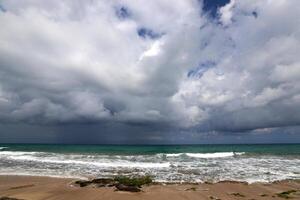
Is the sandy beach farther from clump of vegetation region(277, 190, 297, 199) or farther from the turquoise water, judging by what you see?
the turquoise water

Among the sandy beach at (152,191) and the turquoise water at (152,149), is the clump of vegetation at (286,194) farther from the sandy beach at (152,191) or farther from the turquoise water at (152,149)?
the turquoise water at (152,149)

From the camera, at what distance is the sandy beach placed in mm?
11984

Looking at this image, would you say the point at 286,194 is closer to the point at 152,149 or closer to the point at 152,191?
the point at 152,191

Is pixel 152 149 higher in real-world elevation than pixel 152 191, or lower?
higher

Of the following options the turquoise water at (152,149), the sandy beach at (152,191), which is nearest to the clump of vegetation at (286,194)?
the sandy beach at (152,191)

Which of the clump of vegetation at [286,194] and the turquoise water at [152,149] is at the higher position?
the turquoise water at [152,149]

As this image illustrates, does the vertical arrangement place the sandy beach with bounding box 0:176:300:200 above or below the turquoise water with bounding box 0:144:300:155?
below

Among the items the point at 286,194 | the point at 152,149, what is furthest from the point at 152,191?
the point at 152,149

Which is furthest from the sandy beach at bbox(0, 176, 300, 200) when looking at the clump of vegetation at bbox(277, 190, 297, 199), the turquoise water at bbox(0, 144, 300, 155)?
the turquoise water at bbox(0, 144, 300, 155)

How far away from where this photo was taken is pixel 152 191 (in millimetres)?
13094

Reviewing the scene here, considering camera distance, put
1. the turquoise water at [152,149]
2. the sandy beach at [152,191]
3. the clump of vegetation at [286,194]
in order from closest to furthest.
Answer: the sandy beach at [152,191]
the clump of vegetation at [286,194]
the turquoise water at [152,149]

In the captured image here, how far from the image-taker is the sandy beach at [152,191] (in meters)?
12.0

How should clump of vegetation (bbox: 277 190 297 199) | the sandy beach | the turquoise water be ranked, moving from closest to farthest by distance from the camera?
1. the sandy beach
2. clump of vegetation (bbox: 277 190 297 199)
3. the turquoise water

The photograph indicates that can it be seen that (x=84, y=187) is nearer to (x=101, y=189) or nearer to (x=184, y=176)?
(x=101, y=189)
